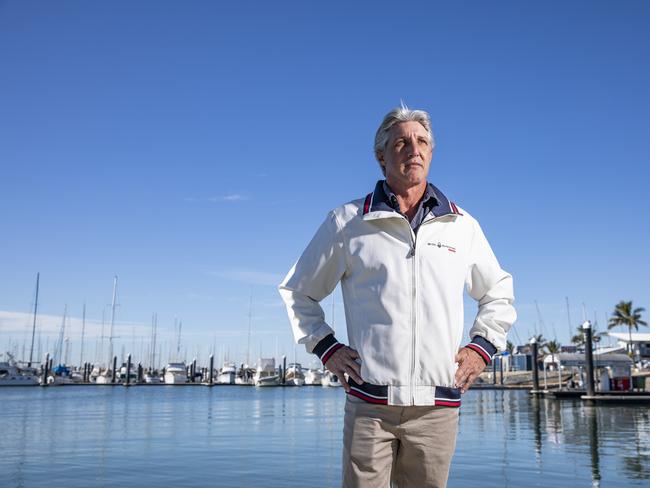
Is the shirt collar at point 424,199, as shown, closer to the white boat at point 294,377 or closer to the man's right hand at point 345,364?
the man's right hand at point 345,364

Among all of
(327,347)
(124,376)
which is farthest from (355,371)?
(124,376)

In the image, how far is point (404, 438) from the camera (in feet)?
7.88

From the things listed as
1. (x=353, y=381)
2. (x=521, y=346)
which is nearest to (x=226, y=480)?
(x=353, y=381)

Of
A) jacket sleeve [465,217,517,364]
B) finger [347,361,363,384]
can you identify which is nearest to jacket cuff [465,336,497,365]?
jacket sleeve [465,217,517,364]

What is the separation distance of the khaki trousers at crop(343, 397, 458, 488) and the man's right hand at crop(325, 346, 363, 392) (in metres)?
0.10

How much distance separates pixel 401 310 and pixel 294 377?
12076 cm

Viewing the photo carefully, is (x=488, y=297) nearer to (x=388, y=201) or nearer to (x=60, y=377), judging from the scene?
(x=388, y=201)

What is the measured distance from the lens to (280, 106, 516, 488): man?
2373 millimetres

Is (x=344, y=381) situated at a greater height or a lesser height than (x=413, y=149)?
lesser

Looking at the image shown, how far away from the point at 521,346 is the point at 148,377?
79310 millimetres

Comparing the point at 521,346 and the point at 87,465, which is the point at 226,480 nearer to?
the point at 87,465

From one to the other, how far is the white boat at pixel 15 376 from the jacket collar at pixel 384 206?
10677 centimetres

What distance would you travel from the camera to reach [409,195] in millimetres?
2635

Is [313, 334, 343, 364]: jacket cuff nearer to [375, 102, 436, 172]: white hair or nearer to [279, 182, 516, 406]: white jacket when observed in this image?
[279, 182, 516, 406]: white jacket
